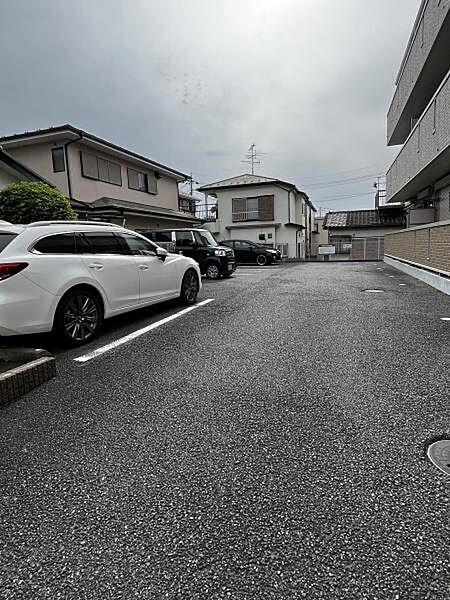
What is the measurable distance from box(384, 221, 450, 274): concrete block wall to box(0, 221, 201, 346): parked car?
5.87 m

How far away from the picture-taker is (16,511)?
5.85 ft

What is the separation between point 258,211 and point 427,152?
18402 mm

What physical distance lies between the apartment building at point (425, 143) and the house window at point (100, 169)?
39.7 ft

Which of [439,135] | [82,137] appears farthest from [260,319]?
[82,137]

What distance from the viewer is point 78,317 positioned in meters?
4.52

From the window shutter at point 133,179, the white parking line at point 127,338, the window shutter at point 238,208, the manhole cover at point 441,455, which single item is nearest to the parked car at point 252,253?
the window shutter at point 133,179

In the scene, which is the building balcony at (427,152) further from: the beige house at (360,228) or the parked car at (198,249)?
the beige house at (360,228)

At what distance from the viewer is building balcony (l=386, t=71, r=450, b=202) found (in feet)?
26.6

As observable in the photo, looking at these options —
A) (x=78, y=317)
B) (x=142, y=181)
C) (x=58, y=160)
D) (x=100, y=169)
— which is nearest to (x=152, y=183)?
(x=142, y=181)

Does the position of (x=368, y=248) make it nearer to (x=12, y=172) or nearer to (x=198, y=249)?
(x=198, y=249)

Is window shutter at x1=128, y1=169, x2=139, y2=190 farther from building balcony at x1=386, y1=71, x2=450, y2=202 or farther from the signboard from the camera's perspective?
the signboard

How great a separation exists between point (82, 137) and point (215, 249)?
7.19 meters

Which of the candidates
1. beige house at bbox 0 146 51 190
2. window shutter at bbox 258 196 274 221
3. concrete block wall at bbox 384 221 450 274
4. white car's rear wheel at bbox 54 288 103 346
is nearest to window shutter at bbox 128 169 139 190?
beige house at bbox 0 146 51 190

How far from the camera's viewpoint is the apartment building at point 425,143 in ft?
26.7
